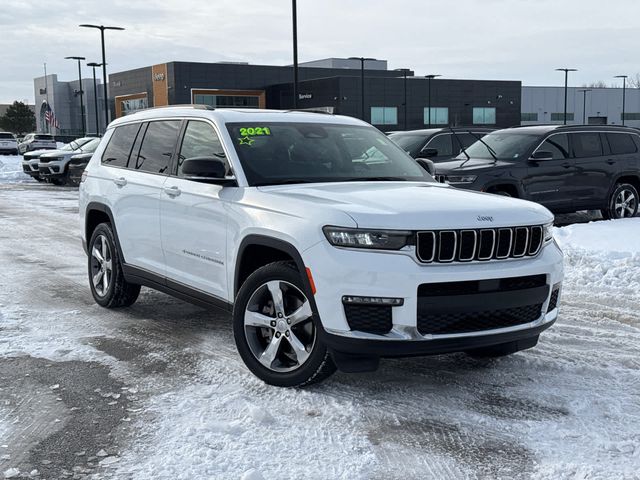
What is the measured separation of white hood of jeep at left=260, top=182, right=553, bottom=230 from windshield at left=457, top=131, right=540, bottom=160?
7.84m

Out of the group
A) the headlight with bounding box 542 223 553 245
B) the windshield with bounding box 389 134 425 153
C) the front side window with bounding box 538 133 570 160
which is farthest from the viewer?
the windshield with bounding box 389 134 425 153

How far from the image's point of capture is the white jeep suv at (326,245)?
4.33 meters

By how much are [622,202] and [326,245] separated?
1103 centimetres

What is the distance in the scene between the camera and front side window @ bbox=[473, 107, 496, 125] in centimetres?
8738

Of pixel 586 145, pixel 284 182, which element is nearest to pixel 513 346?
pixel 284 182

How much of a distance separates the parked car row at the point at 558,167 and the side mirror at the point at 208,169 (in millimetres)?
7239

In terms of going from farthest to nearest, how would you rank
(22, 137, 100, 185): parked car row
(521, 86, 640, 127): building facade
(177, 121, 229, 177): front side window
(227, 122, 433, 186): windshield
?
(521, 86, 640, 127): building facade
(22, 137, 100, 185): parked car row
(177, 121, 229, 177): front side window
(227, 122, 433, 186): windshield

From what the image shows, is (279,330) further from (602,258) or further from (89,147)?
(89,147)

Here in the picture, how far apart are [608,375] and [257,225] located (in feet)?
8.27

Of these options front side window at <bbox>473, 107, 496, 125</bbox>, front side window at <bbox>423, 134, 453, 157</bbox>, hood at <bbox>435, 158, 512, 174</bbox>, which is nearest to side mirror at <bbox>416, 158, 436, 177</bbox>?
hood at <bbox>435, 158, 512, 174</bbox>

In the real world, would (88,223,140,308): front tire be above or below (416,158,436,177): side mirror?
below

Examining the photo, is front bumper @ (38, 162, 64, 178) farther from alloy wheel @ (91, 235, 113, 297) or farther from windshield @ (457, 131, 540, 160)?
alloy wheel @ (91, 235, 113, 297)

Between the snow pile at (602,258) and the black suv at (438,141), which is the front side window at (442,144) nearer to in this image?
the black suv at (438,141)

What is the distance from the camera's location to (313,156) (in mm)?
5754
